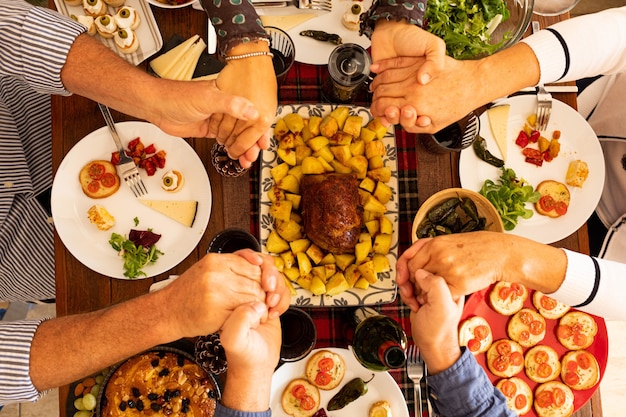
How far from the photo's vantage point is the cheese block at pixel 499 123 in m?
1.88

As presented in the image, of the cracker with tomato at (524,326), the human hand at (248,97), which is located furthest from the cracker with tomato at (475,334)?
the human hand at (248,97)

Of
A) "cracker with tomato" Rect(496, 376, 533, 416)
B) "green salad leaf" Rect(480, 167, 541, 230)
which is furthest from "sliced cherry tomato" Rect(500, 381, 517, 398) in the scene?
"green salad leaf" Rect(480, 167, 541, 230)

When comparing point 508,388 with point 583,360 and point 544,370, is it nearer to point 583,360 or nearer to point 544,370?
point 544,370

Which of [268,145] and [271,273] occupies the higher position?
[268,145]

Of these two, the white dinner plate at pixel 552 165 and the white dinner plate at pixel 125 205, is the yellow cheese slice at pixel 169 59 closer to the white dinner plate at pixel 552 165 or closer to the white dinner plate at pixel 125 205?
the white dinner plate at pixel 125 205

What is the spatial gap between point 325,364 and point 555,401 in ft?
2.92

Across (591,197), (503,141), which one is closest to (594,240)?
(591,197)

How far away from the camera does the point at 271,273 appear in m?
1.54

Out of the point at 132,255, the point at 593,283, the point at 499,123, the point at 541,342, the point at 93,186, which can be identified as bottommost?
the point at 541,342

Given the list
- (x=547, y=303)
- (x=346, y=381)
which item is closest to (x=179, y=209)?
(x=346, y=381)

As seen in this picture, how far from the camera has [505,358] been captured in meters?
1.90

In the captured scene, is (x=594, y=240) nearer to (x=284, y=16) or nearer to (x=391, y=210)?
(x=391, y=210)

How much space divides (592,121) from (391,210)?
3.67 feet

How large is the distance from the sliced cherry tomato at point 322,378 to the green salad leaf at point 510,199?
33.0 inches
